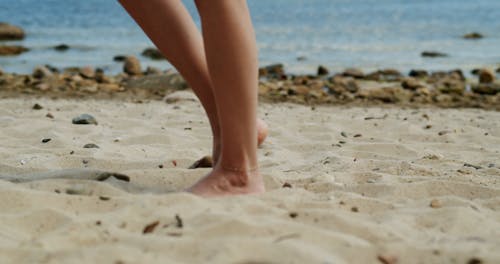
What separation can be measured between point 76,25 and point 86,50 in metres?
10.8

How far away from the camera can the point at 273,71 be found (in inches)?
381

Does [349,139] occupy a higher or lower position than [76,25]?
higher

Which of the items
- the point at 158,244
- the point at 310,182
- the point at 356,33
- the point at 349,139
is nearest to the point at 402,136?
the point at 349,139

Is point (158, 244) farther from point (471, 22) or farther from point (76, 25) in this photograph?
point (76, 25)

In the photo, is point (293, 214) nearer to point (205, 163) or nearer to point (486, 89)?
point (205, 163)

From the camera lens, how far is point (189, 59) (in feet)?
7.48

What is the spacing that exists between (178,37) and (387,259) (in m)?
1.14

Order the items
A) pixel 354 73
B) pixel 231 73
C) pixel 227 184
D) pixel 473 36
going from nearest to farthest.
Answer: pixel 231 73 < pixel 227 184 < pixel 354 73 < pixel 473 36

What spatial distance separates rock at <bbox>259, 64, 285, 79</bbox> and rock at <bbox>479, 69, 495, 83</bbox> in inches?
106

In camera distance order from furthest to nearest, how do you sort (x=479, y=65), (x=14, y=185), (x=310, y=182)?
1. (x=479, y=65)
2. (x=310, y=182)
3. (x=14, y=185)

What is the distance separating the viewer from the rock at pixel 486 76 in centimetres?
841

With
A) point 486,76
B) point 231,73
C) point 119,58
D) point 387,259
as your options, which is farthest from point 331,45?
point 387,259

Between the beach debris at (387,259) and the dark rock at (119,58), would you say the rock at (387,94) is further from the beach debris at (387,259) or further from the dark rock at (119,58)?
the dark rock at (119,58)

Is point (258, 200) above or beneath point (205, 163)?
above
